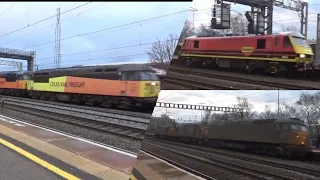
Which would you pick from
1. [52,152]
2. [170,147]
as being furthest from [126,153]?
[170,147]

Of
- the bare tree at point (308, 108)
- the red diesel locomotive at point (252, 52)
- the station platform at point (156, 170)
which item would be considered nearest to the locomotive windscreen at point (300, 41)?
the red diesel locomotive at point (252, 52)

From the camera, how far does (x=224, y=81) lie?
3.35 ft

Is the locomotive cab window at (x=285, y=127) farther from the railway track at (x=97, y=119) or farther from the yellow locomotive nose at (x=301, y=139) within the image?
the railway track at (x=97, y=119)

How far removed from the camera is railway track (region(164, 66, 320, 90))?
2.99ft

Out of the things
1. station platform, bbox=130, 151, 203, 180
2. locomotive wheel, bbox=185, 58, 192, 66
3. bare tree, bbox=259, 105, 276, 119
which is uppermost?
locomotive wheel, bbox=185, 58, 192, 66

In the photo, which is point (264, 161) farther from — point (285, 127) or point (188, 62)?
point (188, 62)

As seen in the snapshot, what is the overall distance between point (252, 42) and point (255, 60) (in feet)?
0.16

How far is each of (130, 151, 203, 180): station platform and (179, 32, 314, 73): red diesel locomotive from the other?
31 centimetres

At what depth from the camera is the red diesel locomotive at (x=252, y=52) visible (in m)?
0.94

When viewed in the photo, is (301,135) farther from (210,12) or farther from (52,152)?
(52,152)

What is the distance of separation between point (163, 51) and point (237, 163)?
0.43 meters

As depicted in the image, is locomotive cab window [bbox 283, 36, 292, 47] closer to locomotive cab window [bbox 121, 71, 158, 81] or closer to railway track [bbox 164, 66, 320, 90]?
railway track [bbox 164, 66, 320, 90]

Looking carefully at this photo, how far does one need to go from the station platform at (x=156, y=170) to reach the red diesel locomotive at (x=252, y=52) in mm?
311

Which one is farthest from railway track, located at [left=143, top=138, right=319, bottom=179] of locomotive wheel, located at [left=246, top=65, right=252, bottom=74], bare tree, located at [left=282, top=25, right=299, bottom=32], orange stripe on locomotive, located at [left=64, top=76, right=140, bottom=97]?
orange stripe on locomotive, located at [left=64, top=76, right=140, bottom=97]
